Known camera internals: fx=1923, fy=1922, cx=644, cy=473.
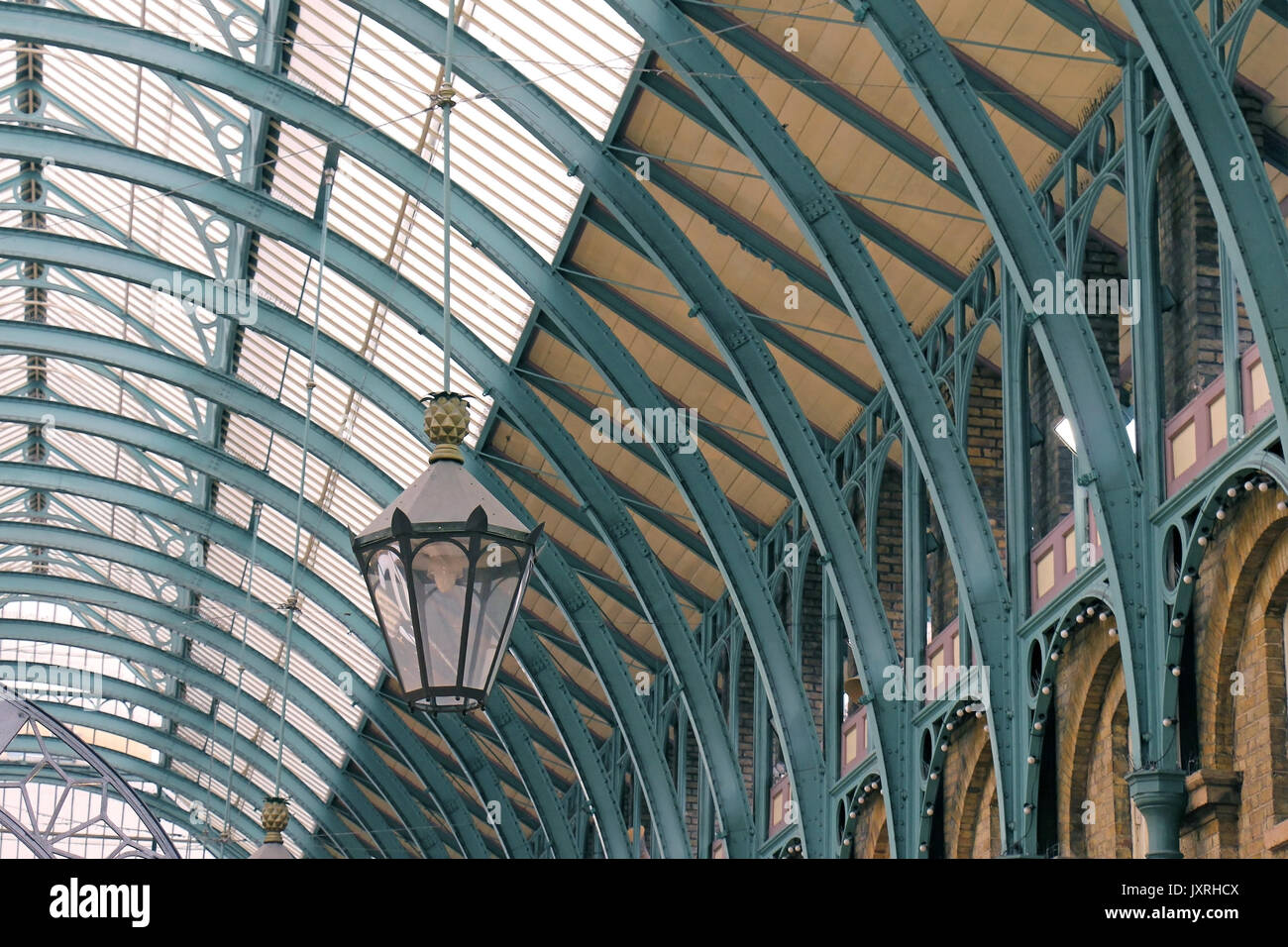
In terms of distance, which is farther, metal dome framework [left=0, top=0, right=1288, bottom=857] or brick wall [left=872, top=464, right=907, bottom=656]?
brick wall [left=872, top=464, right=907, bottom=656]

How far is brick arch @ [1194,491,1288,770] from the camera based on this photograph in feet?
42.2

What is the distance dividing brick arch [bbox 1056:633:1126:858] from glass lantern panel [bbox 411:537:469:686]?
850cm

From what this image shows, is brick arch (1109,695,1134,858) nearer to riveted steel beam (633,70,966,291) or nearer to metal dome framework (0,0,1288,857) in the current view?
metal dome framework (0,0,1288,857)

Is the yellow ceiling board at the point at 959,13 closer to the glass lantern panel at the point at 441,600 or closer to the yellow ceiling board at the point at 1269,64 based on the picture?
the yellow ceiling board at the point at 1269,64

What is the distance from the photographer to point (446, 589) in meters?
7.77

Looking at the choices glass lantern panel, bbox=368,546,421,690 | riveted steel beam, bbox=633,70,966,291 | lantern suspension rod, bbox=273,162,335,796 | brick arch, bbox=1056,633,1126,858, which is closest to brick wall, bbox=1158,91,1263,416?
brick arch, bbox=1056,633,1126,858

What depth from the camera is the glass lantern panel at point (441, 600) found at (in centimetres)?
771

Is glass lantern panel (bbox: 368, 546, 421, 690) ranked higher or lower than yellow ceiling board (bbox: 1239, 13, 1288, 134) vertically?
lower

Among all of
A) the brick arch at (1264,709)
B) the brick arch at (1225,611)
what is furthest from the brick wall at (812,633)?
the brick arch at (1264,709)

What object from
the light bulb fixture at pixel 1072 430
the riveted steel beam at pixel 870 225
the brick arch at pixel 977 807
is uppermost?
the riveted steel beam at pixel 870 225

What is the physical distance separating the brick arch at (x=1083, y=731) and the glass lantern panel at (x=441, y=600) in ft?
27.9

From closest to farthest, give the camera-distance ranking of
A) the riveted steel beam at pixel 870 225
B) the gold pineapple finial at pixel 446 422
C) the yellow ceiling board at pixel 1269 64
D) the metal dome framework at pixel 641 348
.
Result: the gold pineapple finial at pixel 446 422 < the yellow ceiling board at pixel 1269 64 < the metal dome framework at pixel 641 348 < the riveted steel beam at pixel 870 225
